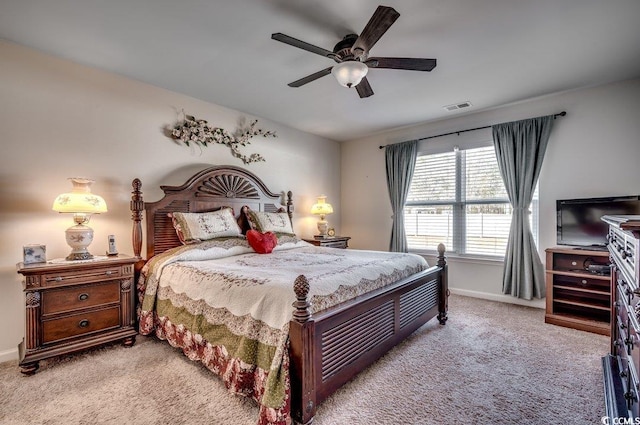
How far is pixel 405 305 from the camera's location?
2.56 meters

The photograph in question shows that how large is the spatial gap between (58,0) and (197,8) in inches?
35.6

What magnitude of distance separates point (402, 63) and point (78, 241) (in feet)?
9.93

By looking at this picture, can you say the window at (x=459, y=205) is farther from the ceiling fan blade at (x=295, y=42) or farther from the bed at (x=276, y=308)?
the ceiling fan blade at (x=295, y=42)

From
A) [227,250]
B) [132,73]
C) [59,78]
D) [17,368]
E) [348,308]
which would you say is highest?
[132,73]

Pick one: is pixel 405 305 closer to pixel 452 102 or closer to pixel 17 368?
pixel 452 102

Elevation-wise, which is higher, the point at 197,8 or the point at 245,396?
the point at 197,8

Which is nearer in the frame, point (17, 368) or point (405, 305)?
point (17, 368)

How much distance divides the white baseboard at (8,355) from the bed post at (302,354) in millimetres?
2553

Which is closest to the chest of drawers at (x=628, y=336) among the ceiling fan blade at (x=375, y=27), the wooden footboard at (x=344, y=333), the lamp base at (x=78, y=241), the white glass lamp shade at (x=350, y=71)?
the wooden footboard at (x=344, y=333)

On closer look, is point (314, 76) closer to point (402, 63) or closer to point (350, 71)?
point (350, 71)

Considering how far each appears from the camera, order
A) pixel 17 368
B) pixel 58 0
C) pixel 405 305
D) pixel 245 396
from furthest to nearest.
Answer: pixel 405 305 → pixel 17 368 → pixel 58 0 → pixel 245 396

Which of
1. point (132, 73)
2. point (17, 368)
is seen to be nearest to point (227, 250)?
point (17, 368)

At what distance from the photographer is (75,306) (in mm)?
2395

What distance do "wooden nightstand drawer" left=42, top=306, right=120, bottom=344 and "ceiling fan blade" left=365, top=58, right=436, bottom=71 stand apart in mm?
3007
